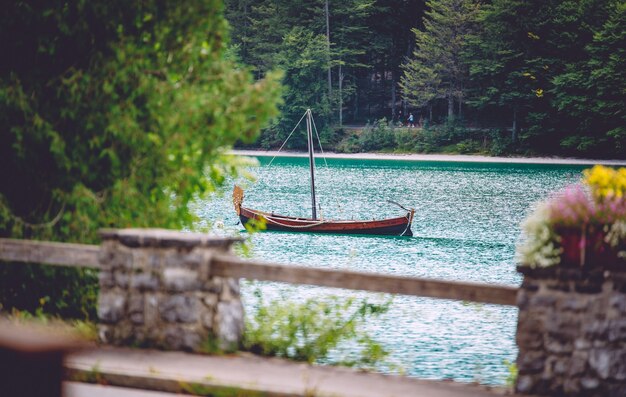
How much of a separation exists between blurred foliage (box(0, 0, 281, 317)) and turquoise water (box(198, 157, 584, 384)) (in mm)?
2369

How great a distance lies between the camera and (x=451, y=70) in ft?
267

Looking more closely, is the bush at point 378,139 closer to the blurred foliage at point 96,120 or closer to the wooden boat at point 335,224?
the wooden boat at point 335,224

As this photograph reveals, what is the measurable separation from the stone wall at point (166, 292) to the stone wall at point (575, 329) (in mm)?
2331

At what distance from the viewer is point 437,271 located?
98.9 feet

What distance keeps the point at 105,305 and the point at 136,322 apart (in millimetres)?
312

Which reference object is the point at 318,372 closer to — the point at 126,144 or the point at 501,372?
the point at 126,144

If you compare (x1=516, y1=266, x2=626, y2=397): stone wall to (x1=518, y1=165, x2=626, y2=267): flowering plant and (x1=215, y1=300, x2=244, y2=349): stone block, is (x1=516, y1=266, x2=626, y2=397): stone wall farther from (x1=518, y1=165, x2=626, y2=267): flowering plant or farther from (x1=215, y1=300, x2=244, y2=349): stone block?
(x1=215, y1=300, x2=244, y2=349): stone block

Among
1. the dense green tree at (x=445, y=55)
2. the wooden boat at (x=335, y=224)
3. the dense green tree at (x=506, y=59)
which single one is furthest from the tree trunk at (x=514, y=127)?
the wooden boat at (x=335, y=224)

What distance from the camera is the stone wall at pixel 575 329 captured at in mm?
5906

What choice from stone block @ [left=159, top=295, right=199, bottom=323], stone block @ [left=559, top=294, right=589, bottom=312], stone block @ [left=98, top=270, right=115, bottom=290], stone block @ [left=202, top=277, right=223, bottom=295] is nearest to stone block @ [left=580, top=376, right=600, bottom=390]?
stone block @ [left=559, top=294, right=589, bottom=312]

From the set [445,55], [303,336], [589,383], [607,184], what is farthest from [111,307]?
[445,55]

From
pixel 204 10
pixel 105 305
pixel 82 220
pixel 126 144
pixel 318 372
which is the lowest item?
pixel 318 372

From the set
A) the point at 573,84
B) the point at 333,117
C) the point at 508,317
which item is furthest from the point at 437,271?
the point at 333,117

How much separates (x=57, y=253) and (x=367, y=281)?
8.56 feet
